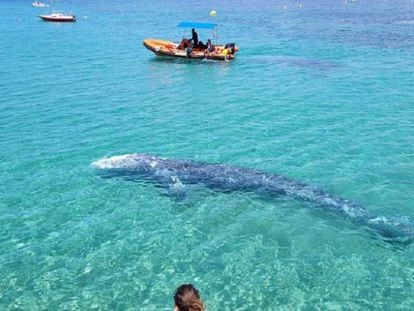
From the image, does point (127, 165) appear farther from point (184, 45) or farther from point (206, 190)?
point (184, 45)

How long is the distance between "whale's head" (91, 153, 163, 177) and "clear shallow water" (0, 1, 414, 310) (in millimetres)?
630

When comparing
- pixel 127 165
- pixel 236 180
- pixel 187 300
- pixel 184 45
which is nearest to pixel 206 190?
pixel 236 180

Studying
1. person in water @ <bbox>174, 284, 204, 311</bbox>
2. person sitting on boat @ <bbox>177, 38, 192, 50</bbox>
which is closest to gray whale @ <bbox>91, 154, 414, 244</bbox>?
person in water @ <bbox>174, 284, 204, 311</bbox>

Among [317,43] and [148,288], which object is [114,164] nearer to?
[148,288]

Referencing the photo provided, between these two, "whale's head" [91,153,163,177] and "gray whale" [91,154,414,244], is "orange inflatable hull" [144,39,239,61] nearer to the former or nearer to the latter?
"whale's head" [91,153,163,177]

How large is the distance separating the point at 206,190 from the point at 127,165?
4097 mm

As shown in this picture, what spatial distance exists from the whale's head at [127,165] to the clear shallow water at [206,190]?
63 cm

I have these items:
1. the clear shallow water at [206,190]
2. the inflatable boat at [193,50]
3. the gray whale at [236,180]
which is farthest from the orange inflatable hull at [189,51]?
the gray whale at [236,180]

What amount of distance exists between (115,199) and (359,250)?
816cm

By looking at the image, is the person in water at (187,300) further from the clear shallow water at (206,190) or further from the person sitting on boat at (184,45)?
the person sitting on boat at (184,45)

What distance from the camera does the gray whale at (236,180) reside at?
47.1 feet

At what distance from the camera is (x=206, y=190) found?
16.3 m

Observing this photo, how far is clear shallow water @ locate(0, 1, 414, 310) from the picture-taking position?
11.8 metres

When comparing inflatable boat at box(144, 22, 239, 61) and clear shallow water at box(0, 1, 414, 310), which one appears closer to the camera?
clear shallow water at box(0, 1, 414, 310)
